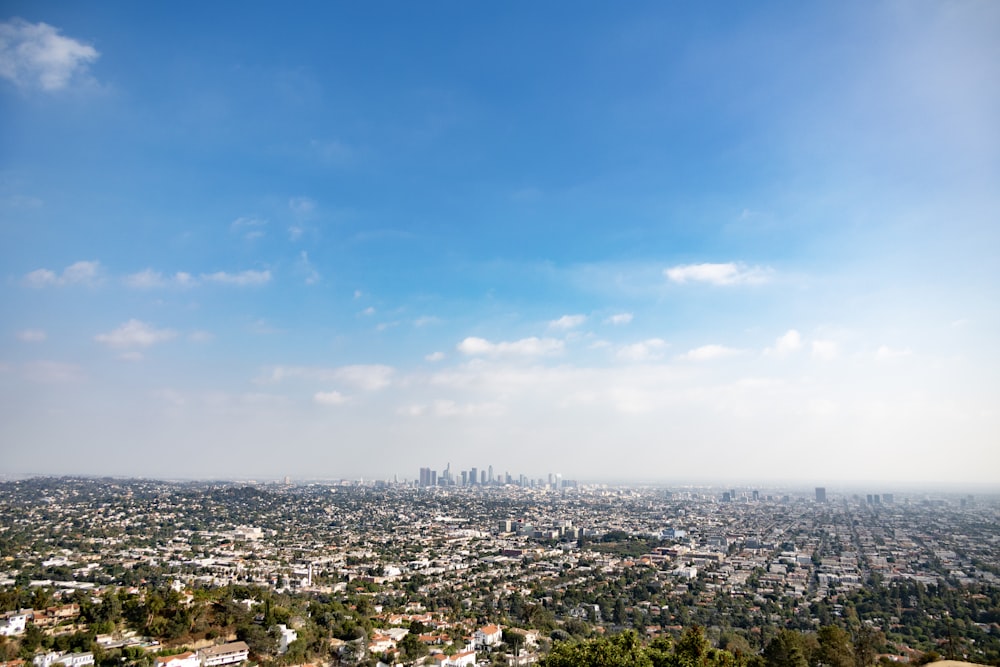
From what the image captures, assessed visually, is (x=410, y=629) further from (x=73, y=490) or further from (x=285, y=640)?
(x=73, y=490)

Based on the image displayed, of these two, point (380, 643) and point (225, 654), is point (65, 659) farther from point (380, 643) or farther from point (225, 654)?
point (380, 643)

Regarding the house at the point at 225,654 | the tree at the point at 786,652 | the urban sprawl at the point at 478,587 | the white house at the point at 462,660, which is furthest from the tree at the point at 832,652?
the house at the point at 225,654

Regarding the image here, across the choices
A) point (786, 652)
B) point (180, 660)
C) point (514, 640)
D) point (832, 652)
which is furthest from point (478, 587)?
point (832, 652)

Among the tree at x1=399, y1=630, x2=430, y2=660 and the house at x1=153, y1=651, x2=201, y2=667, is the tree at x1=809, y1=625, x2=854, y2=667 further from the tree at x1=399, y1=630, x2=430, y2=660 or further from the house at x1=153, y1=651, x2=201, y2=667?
the house at x1=153, y1=651, x2=201, y2=667

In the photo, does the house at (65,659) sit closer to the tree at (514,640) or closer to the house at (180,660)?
the house at (180,660)

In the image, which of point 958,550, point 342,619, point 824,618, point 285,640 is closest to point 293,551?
point 342,619

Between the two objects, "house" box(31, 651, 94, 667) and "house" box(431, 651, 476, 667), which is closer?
"house" box(31, 651, 94, 667)

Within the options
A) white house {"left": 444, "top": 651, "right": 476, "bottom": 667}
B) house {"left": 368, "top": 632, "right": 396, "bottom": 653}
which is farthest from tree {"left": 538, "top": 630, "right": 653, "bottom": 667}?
house {"left": 368, "top": 632, "right": 396, "bottom": 653}
